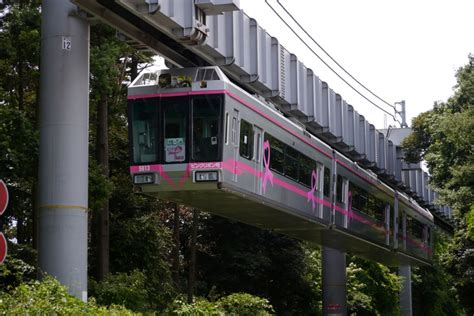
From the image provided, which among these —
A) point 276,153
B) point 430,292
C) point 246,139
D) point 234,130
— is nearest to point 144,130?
point 234,130

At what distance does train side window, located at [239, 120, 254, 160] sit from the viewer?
66.8 feet

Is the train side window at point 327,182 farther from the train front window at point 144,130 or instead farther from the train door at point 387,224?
the train door at point 387,224

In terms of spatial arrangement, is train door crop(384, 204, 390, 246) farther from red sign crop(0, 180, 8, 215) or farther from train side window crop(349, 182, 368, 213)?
red sign crop(0, 180, 8, 215)

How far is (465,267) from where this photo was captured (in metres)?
40.8

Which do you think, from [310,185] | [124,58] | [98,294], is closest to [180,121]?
[310,185]

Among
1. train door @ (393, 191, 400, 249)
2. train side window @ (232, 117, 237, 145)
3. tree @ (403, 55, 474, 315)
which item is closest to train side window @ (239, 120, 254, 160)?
train side window @ (232, 117, 237, 145)

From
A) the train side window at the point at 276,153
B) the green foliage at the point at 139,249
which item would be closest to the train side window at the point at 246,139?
the train side window at the point at 276,153

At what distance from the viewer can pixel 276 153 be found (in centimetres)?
2245

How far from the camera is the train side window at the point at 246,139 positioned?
66.8ft

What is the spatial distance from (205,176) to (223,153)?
589mm

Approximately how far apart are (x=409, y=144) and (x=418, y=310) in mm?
20867

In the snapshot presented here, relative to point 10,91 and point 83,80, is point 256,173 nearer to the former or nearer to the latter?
point 83,80

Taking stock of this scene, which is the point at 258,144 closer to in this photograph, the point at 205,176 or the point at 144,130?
the point at 205,176

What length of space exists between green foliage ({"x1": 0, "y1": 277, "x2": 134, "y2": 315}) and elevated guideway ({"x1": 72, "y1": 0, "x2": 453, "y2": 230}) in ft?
16.5
